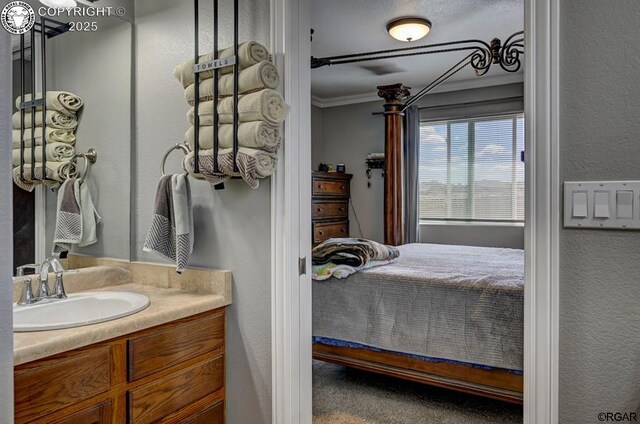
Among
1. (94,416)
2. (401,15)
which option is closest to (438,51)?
(401,15)

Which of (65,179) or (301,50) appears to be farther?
(65,179)

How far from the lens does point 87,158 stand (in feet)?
6.20

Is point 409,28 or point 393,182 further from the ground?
point 409,28

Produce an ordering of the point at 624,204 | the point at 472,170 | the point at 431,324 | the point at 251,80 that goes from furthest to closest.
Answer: the point at 472,170
the point at 431,324
the point at 251,80
the point at 624,204

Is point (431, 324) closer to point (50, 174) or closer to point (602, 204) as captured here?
point (602, 204)

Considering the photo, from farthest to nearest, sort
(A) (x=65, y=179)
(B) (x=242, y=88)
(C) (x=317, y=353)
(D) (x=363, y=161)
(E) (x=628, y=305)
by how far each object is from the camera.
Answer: (D) (x=363, y=161)
(C) (x=317, y=353)
(A) (x=65, y=179)
(B) (x=242, y=88)
(E) (x=628, y=305)

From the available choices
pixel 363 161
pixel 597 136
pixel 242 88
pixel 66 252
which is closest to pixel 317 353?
pixel 66 252

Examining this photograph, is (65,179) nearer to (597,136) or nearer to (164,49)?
(164,49)

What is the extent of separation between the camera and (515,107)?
4.74 m

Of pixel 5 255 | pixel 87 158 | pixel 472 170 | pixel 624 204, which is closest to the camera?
pixel 5 255

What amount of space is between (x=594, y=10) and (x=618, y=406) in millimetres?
973

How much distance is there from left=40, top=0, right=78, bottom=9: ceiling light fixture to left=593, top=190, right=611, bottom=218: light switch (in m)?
1.95

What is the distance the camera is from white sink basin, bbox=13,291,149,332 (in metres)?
1.44

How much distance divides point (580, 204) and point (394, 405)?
184cm
